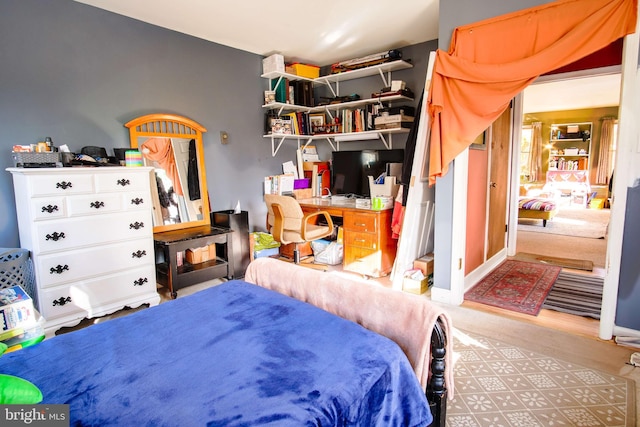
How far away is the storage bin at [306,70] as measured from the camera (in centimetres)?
429

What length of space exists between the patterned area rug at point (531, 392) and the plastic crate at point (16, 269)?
2.70 m

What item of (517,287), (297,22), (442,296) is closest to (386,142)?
(297,22)

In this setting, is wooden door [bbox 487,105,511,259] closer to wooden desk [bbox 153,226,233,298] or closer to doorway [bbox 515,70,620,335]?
doorway [bbox 515,70,620,335]

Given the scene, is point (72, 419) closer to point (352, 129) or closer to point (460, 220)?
point (460, 220)

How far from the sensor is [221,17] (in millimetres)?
3178

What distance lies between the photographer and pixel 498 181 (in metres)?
4.00

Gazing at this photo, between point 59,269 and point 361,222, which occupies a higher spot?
point 361,222

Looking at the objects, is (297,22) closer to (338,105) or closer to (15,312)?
(338,105)

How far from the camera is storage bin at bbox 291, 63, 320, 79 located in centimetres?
429

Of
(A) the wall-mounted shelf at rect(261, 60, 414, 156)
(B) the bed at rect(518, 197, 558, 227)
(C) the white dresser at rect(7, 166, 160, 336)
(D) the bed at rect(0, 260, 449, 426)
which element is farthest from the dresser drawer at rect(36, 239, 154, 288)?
(B) the bed at rect(518, 197, 558, 227)

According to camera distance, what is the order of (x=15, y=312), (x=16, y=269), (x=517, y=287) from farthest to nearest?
(x=517, y=287) < (x=16, y=269) < (x=15, y=312)

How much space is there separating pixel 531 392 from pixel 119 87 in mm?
3724

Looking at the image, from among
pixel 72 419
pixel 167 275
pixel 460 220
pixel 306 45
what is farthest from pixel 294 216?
pixel 72 419

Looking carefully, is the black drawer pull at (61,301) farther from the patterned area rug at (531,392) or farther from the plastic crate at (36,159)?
the patterned area rug at (531,392)
